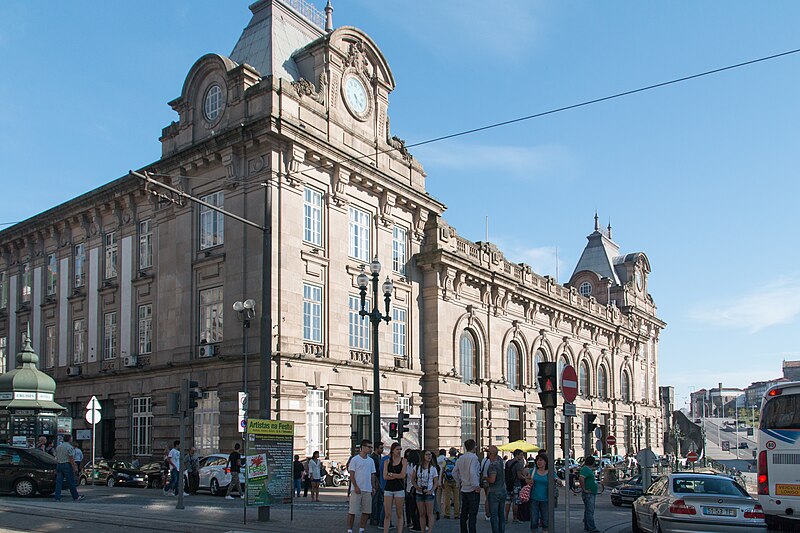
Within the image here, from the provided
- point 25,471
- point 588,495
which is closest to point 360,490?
point 588,495

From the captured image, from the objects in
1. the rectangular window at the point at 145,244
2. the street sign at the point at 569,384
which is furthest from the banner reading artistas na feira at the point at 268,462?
the rectangular window at the point at 145,244

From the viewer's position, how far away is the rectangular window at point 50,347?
43281 millimetres

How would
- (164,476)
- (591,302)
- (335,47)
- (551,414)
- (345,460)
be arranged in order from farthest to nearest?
(591,302), (335,47), (345,460), (164,476), (551,414)

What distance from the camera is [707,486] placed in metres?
15.5

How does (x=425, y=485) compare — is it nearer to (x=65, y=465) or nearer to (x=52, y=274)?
(x=65, y=465)

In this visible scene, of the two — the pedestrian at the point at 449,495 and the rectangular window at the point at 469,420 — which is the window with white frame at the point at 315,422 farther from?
the rectangular window at the point at 469,420

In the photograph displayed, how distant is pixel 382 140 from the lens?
129ft

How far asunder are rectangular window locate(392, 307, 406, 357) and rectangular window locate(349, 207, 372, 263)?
10.9 feet

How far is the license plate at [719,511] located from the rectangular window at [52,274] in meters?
38.2

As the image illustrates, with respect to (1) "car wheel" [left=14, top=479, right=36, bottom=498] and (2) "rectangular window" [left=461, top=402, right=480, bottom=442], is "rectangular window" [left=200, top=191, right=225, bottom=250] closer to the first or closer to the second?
(1) "car wheel" [left=14, top=479, right=36, bottom=498]

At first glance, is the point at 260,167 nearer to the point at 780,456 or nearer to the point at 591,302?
the point at 780,456

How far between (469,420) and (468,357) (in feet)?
11.0

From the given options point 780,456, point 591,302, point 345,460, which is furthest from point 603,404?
point 780,456

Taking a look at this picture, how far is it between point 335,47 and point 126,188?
39.2 ft
